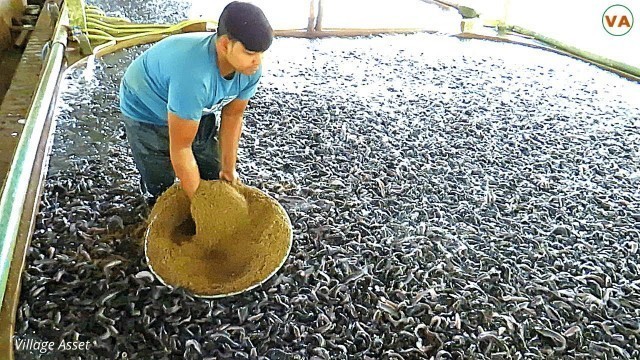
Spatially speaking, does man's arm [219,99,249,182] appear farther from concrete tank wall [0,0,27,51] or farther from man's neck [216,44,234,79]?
concrete tank wall [0,0,27,51]

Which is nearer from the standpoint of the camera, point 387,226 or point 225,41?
point 225,41

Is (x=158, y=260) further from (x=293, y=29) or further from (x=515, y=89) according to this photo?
(x=293, y=29)

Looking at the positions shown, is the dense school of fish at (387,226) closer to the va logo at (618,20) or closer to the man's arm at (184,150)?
the man's arm at (184,150)

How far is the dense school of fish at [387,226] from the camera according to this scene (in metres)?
1.74

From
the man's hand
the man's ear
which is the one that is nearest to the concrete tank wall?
the man's hand

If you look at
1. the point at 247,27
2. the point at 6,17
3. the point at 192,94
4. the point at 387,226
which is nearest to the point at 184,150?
the point at 192,94

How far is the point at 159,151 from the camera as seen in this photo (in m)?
2.02

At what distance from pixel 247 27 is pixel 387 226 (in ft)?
3.31

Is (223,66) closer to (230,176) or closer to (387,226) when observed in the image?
(230,176)

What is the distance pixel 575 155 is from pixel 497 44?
1.55m

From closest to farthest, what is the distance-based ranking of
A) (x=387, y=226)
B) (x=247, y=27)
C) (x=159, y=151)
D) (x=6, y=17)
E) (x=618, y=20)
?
(x=247, y=27), (x=159, y=151), (x=387, y=226), (x=6, y=17), (x=618, y=20)

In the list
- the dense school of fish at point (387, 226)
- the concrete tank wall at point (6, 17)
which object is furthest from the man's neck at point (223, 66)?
the concrete tank wall at point (6, 17)

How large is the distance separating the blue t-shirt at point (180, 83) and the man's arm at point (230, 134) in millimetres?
36

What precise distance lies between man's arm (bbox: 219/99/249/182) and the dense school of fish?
14.2 inches
